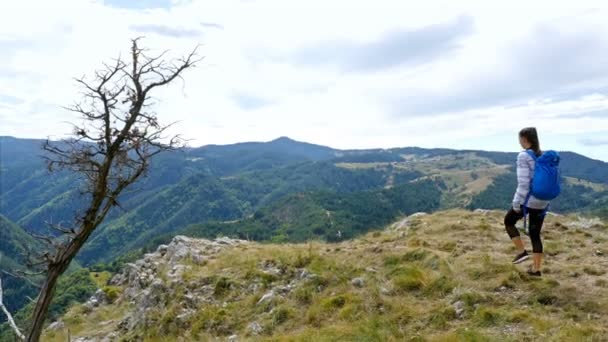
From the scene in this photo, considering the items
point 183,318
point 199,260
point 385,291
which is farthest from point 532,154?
point 199,260

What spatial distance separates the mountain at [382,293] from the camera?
25.3 feet

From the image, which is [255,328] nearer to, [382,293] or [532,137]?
[382,293]

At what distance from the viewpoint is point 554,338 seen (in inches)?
259

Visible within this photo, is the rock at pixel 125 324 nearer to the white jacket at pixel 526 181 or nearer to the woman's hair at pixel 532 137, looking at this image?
the white jacket at pixel 526 181

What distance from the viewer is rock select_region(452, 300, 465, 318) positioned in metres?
8.11

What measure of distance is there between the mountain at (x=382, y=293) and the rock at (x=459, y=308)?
0.02 meters

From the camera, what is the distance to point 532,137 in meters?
8.92

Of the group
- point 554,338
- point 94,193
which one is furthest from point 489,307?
point 94,193

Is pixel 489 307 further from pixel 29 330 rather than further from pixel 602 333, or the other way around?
pixel 29 330

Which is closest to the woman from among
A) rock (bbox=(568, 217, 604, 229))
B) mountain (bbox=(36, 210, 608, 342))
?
mountain (bbox=(36, 210, 608, 342))

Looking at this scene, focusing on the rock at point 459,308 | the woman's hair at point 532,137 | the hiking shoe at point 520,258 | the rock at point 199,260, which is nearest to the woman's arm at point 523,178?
the woman's hair at point 532,137

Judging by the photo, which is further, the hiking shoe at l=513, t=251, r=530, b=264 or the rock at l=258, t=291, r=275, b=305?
the rock at l=258, t=291, r=275, b=305

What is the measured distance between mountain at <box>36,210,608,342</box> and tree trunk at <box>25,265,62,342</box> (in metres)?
3.32

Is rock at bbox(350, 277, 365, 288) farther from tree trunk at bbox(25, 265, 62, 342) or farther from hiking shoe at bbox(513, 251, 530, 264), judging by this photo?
tree trunk at bbox(25, 265, 62, 342)
